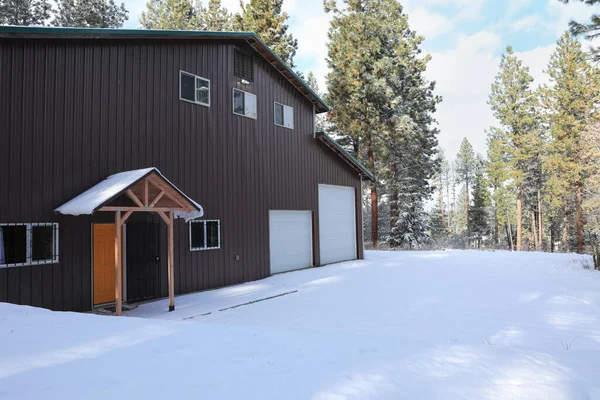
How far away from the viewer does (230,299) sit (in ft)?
27.9

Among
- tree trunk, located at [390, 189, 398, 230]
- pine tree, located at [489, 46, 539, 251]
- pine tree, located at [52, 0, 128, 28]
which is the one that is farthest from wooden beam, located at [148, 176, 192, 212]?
pine tree, located at [489, 46, 539, 251]

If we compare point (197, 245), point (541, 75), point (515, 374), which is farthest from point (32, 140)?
point (541, 75)

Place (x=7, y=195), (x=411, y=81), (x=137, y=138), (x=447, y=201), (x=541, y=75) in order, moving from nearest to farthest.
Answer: (x=7, y=195) → (x=137, y=138) → (x=411, y=81) → (x=541, y=75) → (x=447, y=201)

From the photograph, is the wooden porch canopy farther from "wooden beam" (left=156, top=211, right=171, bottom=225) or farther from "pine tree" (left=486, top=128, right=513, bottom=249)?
"pine tree" (left=486, top=128, right=513, bottom=249)

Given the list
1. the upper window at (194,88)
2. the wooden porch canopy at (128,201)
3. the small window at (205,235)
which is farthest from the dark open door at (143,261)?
the upper window at (194,88)

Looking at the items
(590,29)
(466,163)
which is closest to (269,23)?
(590,29)

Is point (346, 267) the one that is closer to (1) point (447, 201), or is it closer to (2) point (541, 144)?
(2) point (541, 144)

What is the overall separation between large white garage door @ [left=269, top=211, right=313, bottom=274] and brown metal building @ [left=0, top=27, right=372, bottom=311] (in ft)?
0.19

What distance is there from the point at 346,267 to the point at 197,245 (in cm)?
627

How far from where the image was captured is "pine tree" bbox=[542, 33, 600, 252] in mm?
24375

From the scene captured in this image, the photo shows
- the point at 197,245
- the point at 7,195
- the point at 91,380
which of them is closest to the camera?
the point at 91,380

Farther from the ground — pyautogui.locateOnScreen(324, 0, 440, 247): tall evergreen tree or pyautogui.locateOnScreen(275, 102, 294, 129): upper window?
pyautogui.locateOnScreen(324, 0, 440, 247): tall evergreen tree

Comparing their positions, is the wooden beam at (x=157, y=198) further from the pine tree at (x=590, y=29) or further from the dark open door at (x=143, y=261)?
the pine tree at (x=590, y=29)

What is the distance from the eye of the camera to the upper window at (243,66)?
1115cm
